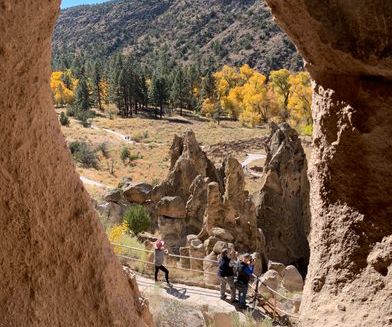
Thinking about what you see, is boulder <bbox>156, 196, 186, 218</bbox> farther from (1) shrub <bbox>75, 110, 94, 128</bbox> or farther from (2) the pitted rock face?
(1) shrub <bbox>75, 110, 94, 128</bbox>

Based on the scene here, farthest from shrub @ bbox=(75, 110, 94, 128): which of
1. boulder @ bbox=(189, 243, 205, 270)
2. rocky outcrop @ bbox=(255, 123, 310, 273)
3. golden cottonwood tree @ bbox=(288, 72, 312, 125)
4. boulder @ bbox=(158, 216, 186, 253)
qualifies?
boulder @ bbox=(189, 243, 205, 270)

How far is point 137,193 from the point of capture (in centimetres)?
2025

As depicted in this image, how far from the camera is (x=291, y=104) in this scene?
2114 inches

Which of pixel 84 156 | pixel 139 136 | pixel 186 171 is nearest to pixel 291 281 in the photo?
pixel 186 171

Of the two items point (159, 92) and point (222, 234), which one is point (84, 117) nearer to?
point (159, 92)

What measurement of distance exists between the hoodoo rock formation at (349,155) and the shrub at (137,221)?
1332 centimetres

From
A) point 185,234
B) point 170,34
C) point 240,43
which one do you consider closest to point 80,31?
point 170,34

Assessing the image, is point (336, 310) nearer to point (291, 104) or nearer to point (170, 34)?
point (291, 104)

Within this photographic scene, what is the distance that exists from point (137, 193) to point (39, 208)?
16.6m

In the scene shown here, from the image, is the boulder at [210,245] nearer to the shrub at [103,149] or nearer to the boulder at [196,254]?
the boulder at [196,254]

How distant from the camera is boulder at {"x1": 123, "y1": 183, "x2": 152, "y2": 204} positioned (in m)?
20.1

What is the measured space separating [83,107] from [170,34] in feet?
246

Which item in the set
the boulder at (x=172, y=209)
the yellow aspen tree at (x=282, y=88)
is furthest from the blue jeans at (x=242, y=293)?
the yellow aspen tree at (x=282, y=88)

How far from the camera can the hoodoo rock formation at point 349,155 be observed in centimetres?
386
